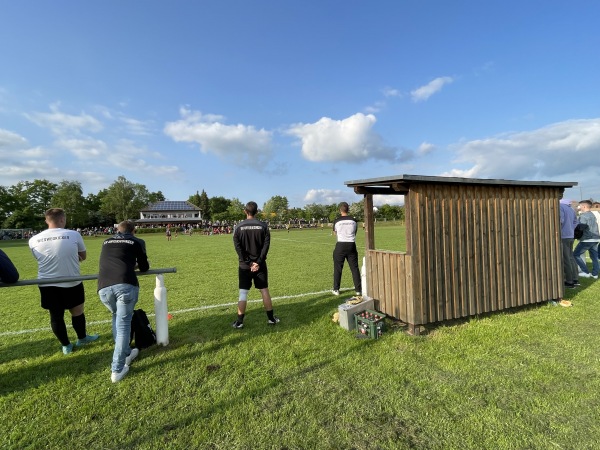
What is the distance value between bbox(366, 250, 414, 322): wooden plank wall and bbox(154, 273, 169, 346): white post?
3.30 m

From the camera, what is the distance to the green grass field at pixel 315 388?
7.97 feet

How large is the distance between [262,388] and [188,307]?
3.71 m

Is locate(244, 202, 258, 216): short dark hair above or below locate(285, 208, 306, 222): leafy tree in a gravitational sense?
below

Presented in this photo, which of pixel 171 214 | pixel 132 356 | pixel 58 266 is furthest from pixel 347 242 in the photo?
pixel 171 214

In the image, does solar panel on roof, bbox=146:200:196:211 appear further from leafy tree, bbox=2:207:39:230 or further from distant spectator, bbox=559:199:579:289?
distant spectator, bbox=559:199:579:289

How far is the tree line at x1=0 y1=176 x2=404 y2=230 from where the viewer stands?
219 ft

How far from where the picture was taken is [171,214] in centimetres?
9194

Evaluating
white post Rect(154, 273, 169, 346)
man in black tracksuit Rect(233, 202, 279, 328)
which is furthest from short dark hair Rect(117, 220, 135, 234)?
man in black tracksuit Rect(233, 202, 279, 328)

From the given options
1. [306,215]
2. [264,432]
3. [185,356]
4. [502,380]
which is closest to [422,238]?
[502,380]

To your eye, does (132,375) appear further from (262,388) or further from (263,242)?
(263,242)

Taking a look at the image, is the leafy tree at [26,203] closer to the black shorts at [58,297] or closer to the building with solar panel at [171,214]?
the building with solar panel at [171,214]

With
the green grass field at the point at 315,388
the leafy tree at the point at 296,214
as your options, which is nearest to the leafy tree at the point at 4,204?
the leafy tree at the point at 296,214

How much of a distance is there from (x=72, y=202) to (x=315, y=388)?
301ft

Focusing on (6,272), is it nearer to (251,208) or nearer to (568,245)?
(251,208)
